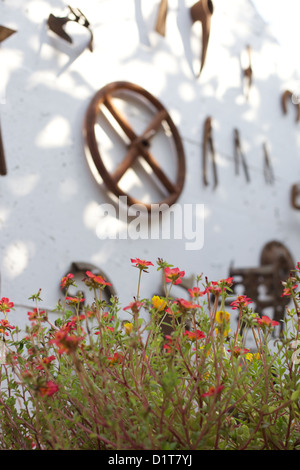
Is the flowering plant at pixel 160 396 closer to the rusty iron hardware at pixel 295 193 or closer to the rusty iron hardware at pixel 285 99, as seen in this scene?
the rusty iron hardware at pixel 295 193

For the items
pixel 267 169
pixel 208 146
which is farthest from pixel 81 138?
pixel 267 169

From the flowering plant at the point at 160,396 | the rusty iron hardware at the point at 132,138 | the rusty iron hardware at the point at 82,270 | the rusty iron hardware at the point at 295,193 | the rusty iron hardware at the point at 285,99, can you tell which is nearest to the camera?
the flowering plant at the point at 160,396

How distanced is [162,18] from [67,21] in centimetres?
77

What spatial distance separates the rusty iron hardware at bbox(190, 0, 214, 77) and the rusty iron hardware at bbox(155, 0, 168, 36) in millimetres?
258

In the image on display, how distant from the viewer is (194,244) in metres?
2.47

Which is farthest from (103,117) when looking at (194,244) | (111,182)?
(194,244)

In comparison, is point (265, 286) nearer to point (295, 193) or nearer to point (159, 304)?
point (295, 193)

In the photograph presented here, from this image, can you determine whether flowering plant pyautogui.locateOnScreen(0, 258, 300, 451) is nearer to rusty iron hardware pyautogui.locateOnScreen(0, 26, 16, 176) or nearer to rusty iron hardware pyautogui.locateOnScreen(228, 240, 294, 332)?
rusty iron hardware pyautogui.locateOnScreen(0, 26, 16, 176)

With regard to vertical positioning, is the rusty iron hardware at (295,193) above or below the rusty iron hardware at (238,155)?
below

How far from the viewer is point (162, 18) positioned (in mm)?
2529

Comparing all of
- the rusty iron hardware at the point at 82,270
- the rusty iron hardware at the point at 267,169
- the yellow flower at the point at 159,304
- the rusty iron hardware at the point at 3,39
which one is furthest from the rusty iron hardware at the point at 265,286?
the yellow flower at the point at 159,304

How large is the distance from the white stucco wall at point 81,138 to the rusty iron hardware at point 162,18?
1.5 inches

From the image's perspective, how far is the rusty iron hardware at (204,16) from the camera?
2.71 metres

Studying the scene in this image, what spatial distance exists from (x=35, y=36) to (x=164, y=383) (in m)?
1.83
